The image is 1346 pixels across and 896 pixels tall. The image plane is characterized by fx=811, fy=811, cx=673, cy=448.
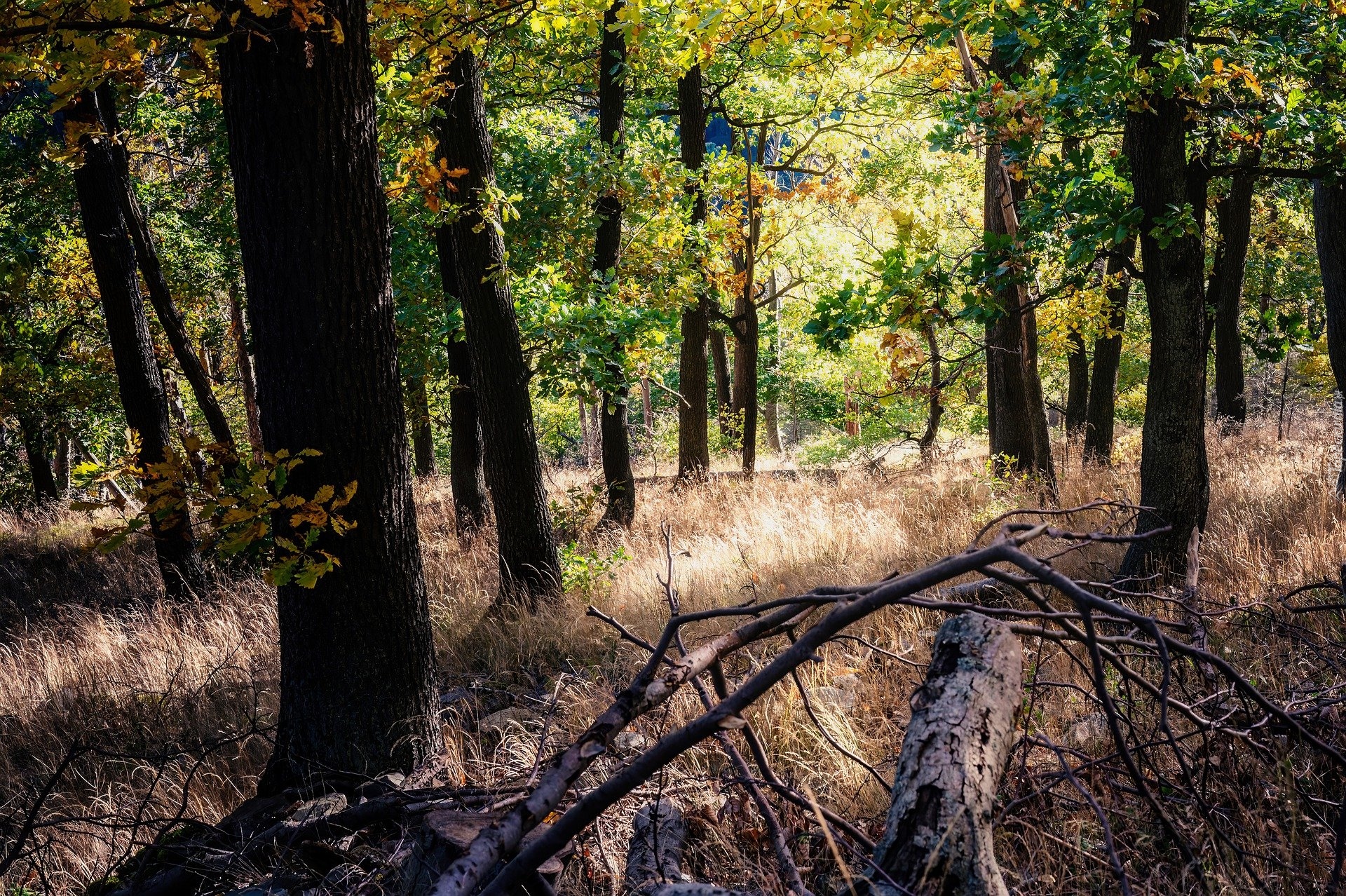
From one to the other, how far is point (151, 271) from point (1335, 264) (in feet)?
38.9

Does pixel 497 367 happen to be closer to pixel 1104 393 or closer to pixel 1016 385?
pixel 1016 385

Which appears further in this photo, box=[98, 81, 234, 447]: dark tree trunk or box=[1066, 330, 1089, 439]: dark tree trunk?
box=[1066, 330, 1089, 439]: dark tree trunk

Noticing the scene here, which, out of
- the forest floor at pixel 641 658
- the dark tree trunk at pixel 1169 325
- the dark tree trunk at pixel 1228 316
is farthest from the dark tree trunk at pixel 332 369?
the dark tree trunk at pixel 1228 316

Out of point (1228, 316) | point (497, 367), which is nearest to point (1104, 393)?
point (1228, 316)

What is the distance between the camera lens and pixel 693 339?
1261cm

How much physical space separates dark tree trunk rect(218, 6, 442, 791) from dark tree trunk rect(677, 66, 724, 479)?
8.28 meters

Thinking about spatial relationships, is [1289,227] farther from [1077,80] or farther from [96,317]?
[96,317]

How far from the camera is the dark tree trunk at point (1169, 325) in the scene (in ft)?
17.1

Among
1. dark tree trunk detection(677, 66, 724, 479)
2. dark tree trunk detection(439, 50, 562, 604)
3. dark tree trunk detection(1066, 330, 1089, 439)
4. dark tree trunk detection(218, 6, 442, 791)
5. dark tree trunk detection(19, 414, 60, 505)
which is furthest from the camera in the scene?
dark tree trunk detection(19, 414, 60, 505)

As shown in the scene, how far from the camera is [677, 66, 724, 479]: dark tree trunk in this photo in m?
11.8

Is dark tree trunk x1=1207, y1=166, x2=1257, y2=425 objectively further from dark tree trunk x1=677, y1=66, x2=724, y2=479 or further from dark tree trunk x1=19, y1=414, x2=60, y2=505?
dark tree trunk x1=19, y1=414, x2=60, y2=505

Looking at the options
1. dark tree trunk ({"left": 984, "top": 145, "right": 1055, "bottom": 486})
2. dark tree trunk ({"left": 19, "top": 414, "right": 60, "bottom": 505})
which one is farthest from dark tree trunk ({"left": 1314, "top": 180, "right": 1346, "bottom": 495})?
dark tree trunk ({"left": 19, "top": 414, "right": 60, "bottom": 505})

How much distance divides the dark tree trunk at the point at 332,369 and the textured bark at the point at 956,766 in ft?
7.86

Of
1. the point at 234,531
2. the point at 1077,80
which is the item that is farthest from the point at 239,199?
the point at 1077,80
